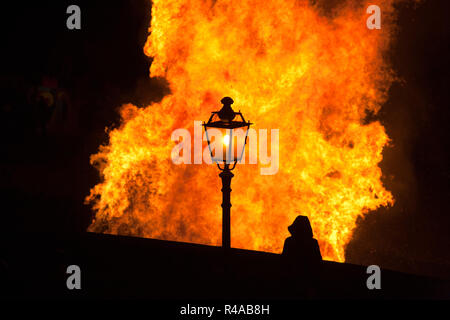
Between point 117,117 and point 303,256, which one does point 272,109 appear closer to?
point 117,117

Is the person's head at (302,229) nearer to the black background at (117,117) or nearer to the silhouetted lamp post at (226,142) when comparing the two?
the silhouetted lamp post at (226,142)

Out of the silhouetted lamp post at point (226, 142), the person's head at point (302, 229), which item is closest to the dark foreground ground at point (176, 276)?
the person's head at point (302, 229)

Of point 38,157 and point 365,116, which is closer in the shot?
point 38,157

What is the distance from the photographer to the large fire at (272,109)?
12.2 meters

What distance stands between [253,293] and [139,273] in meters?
2.08

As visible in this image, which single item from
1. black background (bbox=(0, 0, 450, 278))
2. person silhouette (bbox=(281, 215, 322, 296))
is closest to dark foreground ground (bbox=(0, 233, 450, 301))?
person silhouette (bbox=(281, 215, 322, 296))

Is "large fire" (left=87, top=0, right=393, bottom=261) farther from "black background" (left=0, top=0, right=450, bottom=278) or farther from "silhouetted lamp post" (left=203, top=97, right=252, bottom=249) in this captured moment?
"silhouetted lamp post" (left=203, top=97, right=252, bottom=249)

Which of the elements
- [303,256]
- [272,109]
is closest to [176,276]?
[303,256]

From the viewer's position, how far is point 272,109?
486 inches

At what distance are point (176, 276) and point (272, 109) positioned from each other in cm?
650

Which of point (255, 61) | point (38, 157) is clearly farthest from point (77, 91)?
point (255, 61)

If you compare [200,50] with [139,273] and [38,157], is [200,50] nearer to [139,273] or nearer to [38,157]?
[38,157]

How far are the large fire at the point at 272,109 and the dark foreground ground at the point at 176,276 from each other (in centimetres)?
422

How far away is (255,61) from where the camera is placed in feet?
41.0
